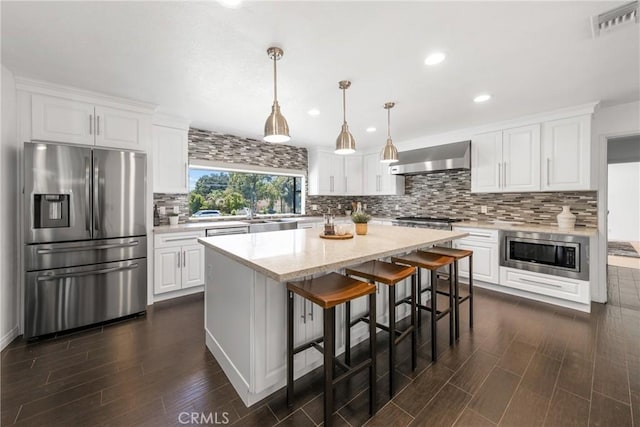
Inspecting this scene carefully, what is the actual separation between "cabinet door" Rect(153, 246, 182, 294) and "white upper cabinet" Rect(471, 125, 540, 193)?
14.4 ft

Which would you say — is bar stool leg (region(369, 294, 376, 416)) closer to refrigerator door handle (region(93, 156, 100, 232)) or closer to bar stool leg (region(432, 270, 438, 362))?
bar stool leg (region(432, 270, 438, 362))

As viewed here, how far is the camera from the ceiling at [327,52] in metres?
1.61

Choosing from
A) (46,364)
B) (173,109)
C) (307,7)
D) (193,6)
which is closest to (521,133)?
(307,7)

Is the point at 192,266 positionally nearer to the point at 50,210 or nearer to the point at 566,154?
the point at 50,210

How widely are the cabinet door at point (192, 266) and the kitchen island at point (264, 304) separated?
1.53 meters

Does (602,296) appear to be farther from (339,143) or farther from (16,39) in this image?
(16,39)

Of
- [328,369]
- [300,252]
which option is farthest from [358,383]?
[300,252]

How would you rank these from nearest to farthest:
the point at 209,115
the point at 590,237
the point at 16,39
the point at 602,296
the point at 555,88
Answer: the point at 16,39
the point at 555,88
the point at 590,237
the point at 602,296
the point at 209,115

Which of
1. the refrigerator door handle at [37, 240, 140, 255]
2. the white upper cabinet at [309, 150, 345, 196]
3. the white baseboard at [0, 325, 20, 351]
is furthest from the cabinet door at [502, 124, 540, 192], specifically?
the white baseboard at [0, 325, 20, 351]

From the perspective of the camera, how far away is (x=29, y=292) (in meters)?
2.35

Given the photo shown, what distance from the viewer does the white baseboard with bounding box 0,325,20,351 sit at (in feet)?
7.27

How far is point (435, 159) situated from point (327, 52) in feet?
9.49

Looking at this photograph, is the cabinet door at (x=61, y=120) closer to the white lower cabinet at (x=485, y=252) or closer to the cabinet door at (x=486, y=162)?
the white lower cabinet at (x=485, y=252)

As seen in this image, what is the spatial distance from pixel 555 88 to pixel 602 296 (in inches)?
103
